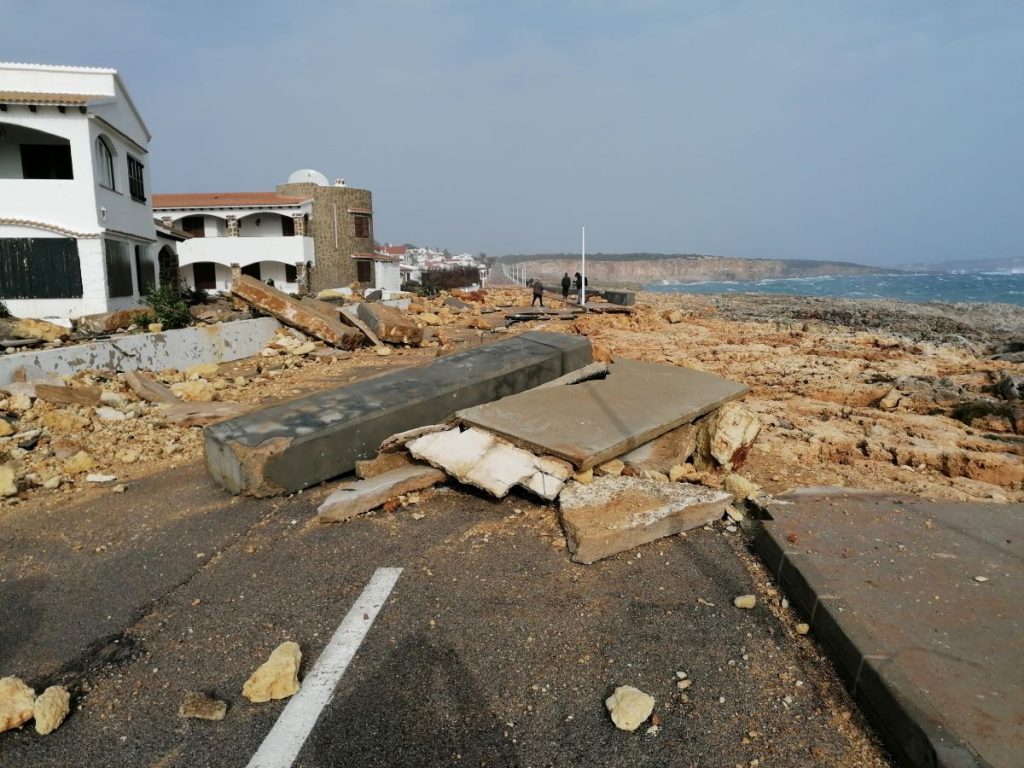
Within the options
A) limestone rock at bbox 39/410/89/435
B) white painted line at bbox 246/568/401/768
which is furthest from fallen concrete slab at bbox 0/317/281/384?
white painted line at bbox 246/568/401/768

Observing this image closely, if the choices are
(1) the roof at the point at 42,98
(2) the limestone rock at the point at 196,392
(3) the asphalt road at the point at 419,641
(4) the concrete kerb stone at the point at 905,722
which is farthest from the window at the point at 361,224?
(4) the concrete kerb stone at the point at 905,722

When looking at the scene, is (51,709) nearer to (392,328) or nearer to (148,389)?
(148,389)

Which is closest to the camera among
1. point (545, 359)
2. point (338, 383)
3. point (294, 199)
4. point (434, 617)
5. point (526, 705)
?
point (526, 705)

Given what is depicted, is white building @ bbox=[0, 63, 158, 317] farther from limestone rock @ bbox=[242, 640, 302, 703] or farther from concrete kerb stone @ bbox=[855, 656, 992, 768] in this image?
concrete kerb stone @ bbox=[855, 656, 992, 768]

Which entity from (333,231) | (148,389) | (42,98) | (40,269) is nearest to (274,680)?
(148,389)

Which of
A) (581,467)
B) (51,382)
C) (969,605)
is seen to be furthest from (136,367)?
(969,605)

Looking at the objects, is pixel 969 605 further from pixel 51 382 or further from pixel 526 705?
pixel 51 382

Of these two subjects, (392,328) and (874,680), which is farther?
(392,328)

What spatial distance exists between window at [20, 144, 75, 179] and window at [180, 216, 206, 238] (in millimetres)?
14281

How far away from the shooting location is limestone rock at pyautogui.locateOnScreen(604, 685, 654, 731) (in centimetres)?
245

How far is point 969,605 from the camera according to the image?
3023mm

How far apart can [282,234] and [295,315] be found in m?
20.0

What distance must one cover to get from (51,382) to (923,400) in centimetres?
1157

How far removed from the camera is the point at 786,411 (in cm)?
749
